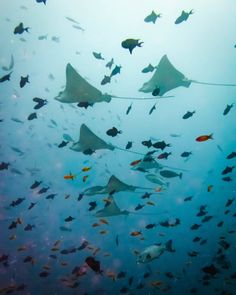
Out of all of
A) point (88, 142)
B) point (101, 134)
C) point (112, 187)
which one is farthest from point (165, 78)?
point (101, 134)

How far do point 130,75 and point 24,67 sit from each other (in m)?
11.5

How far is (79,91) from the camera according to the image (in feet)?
20.2

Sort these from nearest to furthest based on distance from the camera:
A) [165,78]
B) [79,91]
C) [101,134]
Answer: [79,91] < [165,78] < [101,134]

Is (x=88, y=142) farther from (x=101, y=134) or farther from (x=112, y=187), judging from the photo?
(x=101, y=134)

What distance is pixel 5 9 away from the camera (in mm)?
19391

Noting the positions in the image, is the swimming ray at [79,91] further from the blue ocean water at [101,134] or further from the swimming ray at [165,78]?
the blue ocean water at [101,134]

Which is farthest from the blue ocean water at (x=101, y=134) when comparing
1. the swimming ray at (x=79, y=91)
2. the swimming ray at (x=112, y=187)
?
the swimming ray at (x=79, y=91)

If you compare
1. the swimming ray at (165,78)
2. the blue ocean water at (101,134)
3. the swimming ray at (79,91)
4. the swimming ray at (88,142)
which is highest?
the swimming ray at (165,78)

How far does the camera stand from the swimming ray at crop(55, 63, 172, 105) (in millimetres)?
6082

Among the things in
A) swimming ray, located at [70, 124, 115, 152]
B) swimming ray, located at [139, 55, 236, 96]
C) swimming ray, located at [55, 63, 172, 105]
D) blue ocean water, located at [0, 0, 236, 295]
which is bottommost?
blue ocean water, located at [0, 0, 236, 295]

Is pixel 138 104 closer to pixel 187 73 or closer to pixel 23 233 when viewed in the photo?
pixel 187 73

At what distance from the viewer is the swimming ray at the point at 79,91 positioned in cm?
608

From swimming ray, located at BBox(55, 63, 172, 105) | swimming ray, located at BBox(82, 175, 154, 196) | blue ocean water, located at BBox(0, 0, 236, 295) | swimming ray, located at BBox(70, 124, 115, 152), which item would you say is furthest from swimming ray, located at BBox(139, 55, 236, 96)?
blue ocean water, located at BBox(0, 0, 236, 295)

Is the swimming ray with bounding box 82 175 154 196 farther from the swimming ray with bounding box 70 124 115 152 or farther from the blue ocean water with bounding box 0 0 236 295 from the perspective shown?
the blue ocean water with bounding box 0 0 236 295
